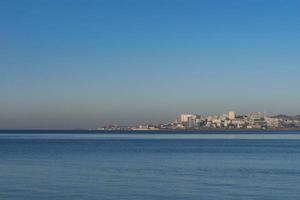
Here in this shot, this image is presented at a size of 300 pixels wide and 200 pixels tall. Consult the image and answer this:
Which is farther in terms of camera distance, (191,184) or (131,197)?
(191,184)

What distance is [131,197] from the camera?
3381 cm

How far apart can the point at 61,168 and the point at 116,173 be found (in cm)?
730

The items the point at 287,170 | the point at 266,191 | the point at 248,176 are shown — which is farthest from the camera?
the point at 287,170

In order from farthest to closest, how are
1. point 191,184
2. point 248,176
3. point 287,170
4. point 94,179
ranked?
point 287,170 < point 248,176 < point 94,179 < point 191,184

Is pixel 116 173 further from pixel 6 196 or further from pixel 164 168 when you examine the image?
pixel 6 196

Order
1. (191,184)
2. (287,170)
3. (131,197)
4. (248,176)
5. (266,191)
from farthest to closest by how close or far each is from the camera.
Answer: (287,170), (248,176), (191,184), (266,191), (131,197)

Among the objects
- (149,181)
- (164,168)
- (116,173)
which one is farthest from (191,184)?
(164,168)

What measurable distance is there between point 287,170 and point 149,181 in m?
16.2

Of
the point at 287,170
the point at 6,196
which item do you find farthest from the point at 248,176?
the point at 6,196

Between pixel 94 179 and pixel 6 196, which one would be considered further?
pixel 94 179

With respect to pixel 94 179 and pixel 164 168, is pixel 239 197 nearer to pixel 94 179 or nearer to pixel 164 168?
pixel 94 179

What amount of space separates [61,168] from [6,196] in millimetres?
20512

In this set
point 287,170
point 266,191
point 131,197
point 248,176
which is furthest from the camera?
point 287,170

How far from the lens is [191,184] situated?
132 ft
